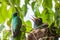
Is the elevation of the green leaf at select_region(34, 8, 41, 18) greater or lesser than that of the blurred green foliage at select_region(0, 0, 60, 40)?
greater

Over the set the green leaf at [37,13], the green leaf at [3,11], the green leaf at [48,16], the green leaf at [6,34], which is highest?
the green leaf at [37,13]

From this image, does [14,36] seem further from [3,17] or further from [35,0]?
[35,0]

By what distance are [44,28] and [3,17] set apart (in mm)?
216

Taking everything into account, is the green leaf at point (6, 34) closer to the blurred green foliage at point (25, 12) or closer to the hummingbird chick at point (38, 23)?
the blurred green foliage at point (25, 12)

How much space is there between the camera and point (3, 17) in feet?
1.89

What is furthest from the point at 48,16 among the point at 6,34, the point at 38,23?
the point at 6,34

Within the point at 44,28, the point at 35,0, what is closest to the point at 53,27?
the point at 44,28

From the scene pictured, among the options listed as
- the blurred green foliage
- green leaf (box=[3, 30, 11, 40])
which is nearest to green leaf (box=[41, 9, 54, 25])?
the blurred green foliage

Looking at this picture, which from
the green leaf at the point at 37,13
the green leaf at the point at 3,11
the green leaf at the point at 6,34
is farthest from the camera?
the green leaf at the point at 37,13

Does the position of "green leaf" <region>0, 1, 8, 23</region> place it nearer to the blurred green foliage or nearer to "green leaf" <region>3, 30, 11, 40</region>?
the blurred green foliage

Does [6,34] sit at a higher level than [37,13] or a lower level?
lower

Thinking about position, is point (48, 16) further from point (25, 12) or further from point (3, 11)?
point (3, 11)

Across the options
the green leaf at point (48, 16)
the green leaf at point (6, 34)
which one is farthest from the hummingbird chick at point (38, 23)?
the green leaf at point (6, 34)

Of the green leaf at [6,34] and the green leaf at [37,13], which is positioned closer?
the green leaf at [6,34]
